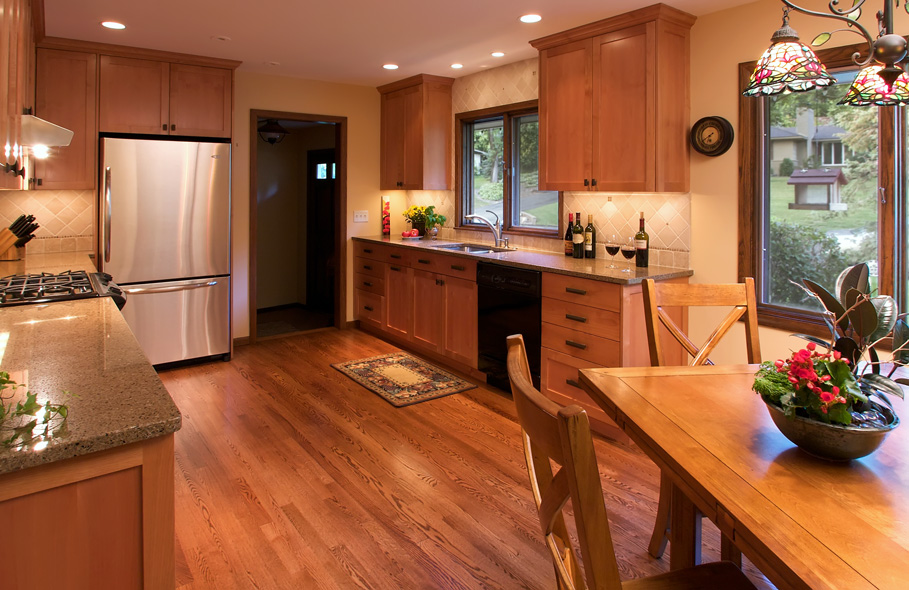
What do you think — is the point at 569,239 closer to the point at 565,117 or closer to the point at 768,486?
the point at 565,117

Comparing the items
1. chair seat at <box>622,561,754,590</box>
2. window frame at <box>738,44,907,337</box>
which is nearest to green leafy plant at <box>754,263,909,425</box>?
chair seat at <box>622,561,754,590</box>

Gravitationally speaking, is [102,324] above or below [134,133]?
below

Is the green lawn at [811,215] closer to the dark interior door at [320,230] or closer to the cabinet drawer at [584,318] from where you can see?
the cabinet drawer at [584,318]

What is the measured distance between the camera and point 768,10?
310 cm

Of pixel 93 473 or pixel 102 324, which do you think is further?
pixel 102 324

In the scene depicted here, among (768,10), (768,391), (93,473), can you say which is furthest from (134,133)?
(768,391)

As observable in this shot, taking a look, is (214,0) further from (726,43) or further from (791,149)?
(791,149)

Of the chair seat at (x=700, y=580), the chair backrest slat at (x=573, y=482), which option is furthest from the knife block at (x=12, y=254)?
the chair seat at (x=700, y=580)

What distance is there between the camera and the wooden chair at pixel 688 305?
7.24 ft

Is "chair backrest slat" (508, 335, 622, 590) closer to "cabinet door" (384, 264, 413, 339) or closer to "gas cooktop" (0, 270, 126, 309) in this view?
"gas cooktop" (0, 270, 126, 309)

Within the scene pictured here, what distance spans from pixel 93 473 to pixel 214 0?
3.05 metres

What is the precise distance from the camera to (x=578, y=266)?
369cm

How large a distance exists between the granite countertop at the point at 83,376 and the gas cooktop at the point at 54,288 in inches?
3.5

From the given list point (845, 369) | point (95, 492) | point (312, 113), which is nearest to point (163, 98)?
point (312, 113)
